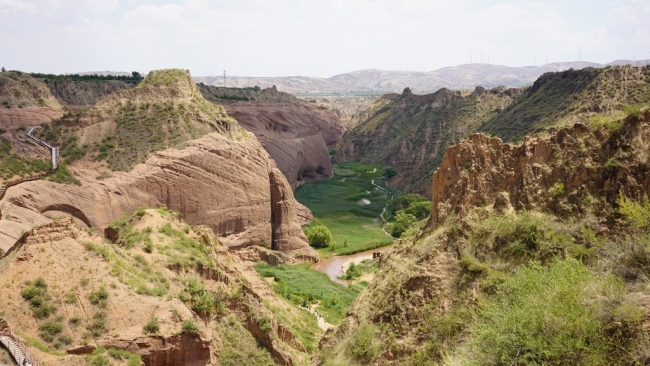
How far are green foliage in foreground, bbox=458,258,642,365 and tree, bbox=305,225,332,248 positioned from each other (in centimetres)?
3758

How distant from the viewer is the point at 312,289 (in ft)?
123

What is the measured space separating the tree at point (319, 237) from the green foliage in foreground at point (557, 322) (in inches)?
1480

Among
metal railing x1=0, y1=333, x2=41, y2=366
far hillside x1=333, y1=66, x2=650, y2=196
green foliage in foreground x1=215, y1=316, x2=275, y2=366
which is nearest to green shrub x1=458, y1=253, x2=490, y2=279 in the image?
far hillside x1=333, y1=66, x2=650, y2=196

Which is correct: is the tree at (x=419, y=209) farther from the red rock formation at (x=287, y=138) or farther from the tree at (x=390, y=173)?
the tree at (x=390, y=173)

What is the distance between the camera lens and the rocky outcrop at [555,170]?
53.4 feet

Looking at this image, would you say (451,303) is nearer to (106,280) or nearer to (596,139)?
(596,139)

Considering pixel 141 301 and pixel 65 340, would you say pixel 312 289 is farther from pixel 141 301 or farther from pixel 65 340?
pixel 65 340

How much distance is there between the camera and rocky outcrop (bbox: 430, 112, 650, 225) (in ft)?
53.4

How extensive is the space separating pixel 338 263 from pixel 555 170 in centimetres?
3193

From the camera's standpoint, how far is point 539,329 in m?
11.7

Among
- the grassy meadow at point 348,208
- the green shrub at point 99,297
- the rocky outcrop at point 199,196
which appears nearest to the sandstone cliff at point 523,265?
the green shrub at point 99,297

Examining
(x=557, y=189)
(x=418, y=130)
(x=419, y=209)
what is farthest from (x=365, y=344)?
(x=418, y=130)

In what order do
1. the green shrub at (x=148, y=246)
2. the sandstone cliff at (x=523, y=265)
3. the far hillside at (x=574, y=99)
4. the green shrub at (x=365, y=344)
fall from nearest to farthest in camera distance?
1. the sandstone cliff at (x=523, y=265)
2. the green shrub at (x=365, y=344)
3. the green shrub at (x=148, y=246)
4. the far hillside at (x=574, y=99)

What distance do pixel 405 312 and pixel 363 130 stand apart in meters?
103
